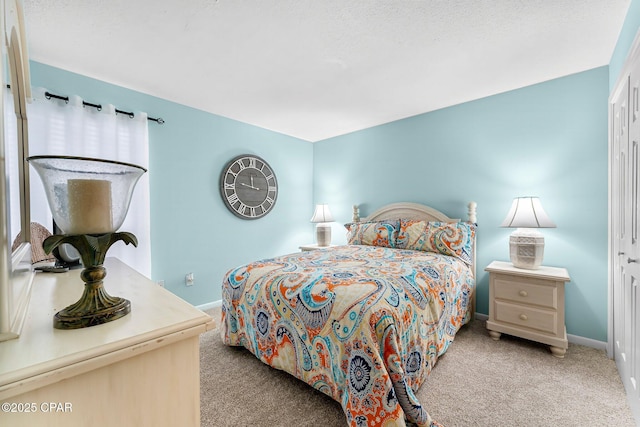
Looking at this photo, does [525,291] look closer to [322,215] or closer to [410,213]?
[410,213]

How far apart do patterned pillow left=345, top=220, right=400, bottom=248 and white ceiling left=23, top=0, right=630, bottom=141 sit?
144cm

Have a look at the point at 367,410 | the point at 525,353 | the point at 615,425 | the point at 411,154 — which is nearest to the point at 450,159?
the point at 411,154

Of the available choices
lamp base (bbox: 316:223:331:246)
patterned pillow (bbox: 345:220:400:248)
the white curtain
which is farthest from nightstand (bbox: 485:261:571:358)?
the white curtain

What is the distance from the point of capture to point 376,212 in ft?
12.1

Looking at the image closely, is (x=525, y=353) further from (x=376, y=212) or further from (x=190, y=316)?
(x=190, y=316)

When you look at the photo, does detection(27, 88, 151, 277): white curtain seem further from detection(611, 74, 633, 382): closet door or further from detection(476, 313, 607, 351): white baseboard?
detection(476, 313, 607, 351): white baseboard

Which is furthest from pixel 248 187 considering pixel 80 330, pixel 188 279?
pixel 80 330

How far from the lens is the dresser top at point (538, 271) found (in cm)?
212

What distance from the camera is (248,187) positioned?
3.66 meters

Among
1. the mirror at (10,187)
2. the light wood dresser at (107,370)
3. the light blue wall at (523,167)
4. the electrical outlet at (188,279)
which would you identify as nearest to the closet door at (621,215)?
the light blue wall at (523,167)

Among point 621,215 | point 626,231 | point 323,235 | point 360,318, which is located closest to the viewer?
point 360,318

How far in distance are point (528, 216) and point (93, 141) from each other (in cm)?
392

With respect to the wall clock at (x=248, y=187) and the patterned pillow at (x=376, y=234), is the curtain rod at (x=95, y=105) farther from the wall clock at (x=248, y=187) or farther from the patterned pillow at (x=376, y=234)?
the patterned pillow at (x=376, y=234)

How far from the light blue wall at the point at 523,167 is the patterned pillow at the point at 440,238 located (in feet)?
1.06
